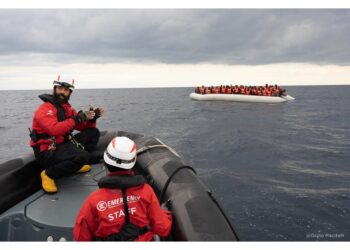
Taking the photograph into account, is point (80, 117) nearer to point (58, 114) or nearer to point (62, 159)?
point (58, 114)

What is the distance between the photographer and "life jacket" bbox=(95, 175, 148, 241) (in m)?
1.96

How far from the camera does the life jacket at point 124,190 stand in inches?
77.0

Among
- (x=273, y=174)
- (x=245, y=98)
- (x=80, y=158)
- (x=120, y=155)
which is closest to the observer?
(x=120, y=155)

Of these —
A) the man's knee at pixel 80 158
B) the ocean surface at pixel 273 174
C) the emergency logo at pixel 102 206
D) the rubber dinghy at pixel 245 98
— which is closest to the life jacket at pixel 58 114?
the man's knee at pixel 80 158

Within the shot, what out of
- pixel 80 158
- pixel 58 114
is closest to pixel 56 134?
pixel 58 114

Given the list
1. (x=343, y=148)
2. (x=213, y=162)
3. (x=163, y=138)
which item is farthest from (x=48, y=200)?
(x=343, y=148)

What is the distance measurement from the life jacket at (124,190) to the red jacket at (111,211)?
0.08 ft

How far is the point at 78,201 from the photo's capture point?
3.60 meters

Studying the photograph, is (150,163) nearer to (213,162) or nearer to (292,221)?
(292,221)

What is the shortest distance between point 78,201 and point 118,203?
1.82m

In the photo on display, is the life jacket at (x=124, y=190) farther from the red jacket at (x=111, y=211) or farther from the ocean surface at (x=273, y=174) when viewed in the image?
the ocean surface at (x=273, y=174)

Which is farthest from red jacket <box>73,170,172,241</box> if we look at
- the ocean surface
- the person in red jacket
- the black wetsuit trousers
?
the black wetsuit trousers

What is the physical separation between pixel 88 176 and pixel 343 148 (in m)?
11.4

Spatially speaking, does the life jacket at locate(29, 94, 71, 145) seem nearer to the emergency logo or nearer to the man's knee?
the man's knee
